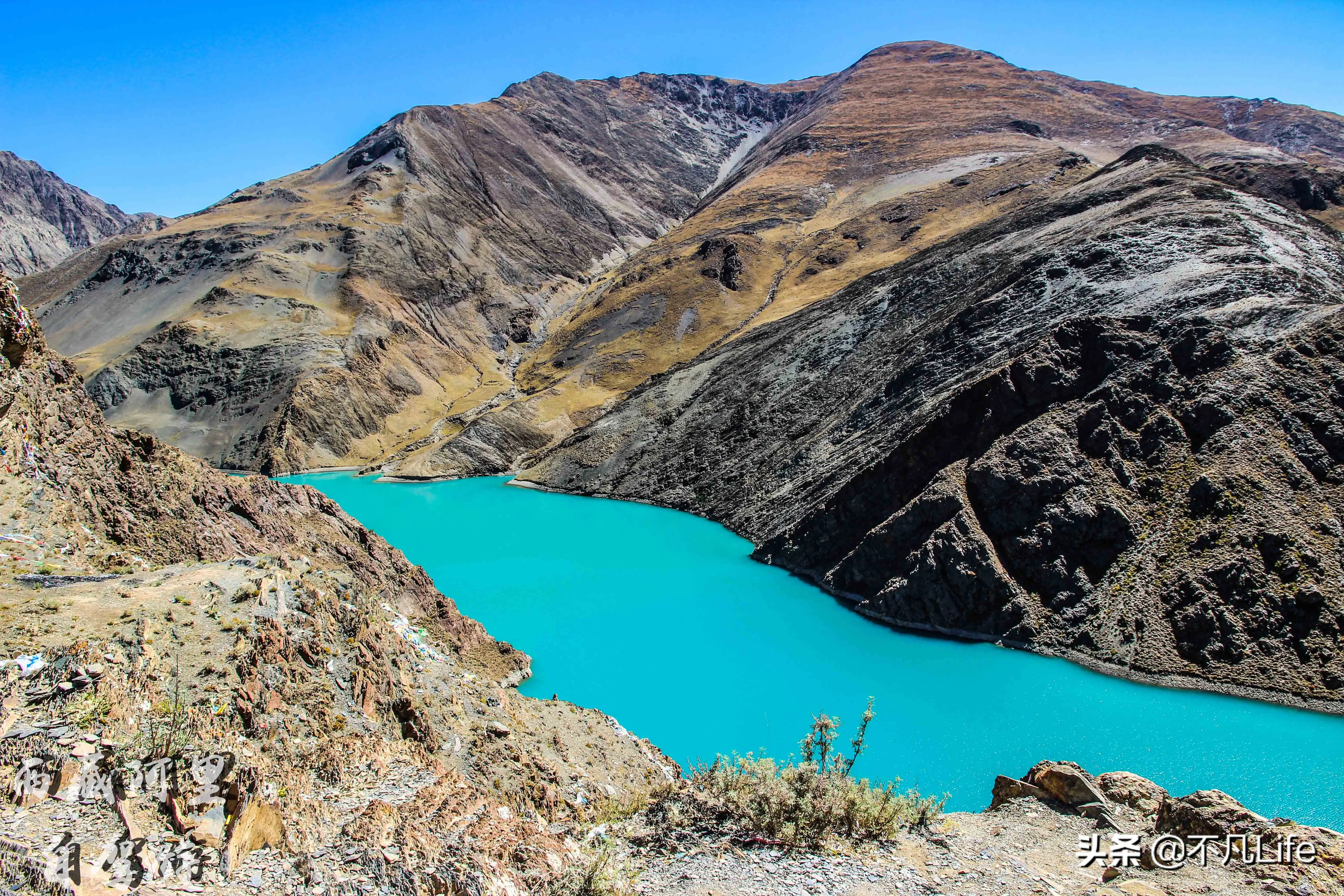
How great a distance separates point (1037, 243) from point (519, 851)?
45.6 metres

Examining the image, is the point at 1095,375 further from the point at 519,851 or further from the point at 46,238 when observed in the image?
the point at 46,238

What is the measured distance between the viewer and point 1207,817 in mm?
9914

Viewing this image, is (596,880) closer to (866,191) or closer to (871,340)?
(871,340)

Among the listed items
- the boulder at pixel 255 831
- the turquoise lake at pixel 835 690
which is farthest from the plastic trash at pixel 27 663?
the turquoise lake at pixel 835 690

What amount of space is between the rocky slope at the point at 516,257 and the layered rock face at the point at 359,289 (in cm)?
31

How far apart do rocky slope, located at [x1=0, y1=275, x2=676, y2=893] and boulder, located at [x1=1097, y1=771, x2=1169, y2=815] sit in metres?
8.07

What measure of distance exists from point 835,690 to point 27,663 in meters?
18.3

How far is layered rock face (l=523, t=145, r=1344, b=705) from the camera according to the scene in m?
21.1

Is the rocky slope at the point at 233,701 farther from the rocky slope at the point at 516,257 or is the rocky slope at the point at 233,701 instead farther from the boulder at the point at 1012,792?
the rocky slope at the point at 516,257

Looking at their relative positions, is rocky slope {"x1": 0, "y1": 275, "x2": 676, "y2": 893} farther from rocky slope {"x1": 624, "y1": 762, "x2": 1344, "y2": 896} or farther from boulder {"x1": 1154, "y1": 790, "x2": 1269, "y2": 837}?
boulder {"x1": 1154, "y1": 790, "x2": 1269, "y2": 837}

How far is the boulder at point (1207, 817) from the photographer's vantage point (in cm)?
973

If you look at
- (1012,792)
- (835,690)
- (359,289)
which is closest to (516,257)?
(359,289)

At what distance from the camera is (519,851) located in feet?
26.9

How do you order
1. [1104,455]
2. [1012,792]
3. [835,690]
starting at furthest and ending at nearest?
[1104,455]
[835,690]
[1012,792]
